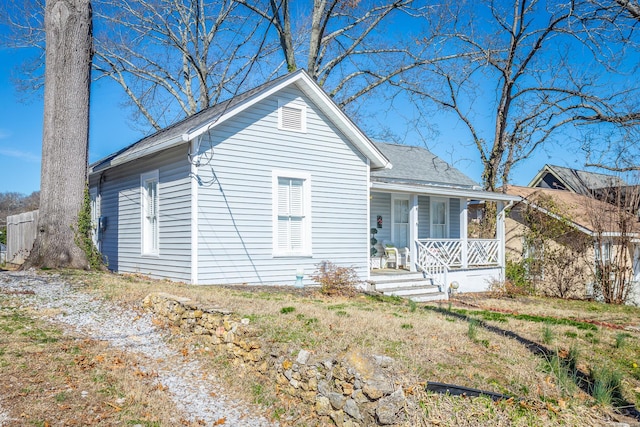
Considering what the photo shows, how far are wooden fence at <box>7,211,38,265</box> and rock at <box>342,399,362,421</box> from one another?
54.6ft

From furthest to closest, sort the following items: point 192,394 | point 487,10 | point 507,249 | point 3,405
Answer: point 487,10, point 507,249, point 192,394, point 3,405

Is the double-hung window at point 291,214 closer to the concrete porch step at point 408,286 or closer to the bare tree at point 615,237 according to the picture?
the concrete porch step at point 408,286

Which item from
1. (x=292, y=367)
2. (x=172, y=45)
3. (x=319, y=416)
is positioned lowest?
(x=319, y=416)

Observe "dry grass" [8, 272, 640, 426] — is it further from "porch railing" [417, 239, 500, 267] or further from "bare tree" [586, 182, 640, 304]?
"bare tree" [586, 182, 640, 304]

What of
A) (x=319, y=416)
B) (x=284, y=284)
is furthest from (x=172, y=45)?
(x=319, y=416)

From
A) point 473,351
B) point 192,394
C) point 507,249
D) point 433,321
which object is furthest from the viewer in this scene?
point 507,249

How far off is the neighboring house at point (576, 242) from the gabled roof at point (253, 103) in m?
7.68

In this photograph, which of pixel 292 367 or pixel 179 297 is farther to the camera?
pixel 179 297

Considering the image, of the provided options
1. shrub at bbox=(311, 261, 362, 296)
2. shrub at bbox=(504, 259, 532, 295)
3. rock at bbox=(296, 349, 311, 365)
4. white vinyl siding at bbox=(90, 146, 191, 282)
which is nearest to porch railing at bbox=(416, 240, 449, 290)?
shrub at bbox=(504, 259, 532, 295)

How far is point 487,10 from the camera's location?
22.0 m

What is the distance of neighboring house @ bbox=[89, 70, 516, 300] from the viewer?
1077 centimetres

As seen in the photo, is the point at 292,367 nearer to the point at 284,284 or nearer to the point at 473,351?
the point at 473,351

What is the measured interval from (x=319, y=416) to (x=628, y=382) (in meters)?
3.28

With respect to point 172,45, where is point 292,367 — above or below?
below
